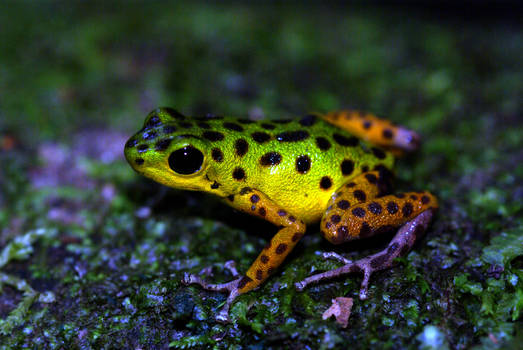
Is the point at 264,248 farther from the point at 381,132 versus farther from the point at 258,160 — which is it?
the point at 381,132

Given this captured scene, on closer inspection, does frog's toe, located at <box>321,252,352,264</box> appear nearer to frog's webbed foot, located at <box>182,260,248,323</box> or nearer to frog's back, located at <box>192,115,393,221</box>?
frog's back, located at <box>192,115,393,221</box>

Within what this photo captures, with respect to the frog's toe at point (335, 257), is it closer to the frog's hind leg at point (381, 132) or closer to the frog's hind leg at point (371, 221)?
the frog's hind leg at point (371, 221)

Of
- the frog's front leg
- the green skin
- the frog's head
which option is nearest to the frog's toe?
the frog's front leg

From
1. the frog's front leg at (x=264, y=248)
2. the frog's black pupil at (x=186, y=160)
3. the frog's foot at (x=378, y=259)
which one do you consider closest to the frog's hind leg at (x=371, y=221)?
the frog's foot at (x=378, y=259)

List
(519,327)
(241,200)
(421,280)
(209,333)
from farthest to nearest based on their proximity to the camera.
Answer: (241,200), (421,280), (209,333), (519,327)

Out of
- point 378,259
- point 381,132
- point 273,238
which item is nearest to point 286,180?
point 273,238

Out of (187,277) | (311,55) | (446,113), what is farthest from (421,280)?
(311,55)

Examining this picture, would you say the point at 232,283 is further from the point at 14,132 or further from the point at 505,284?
the point at 14,132
